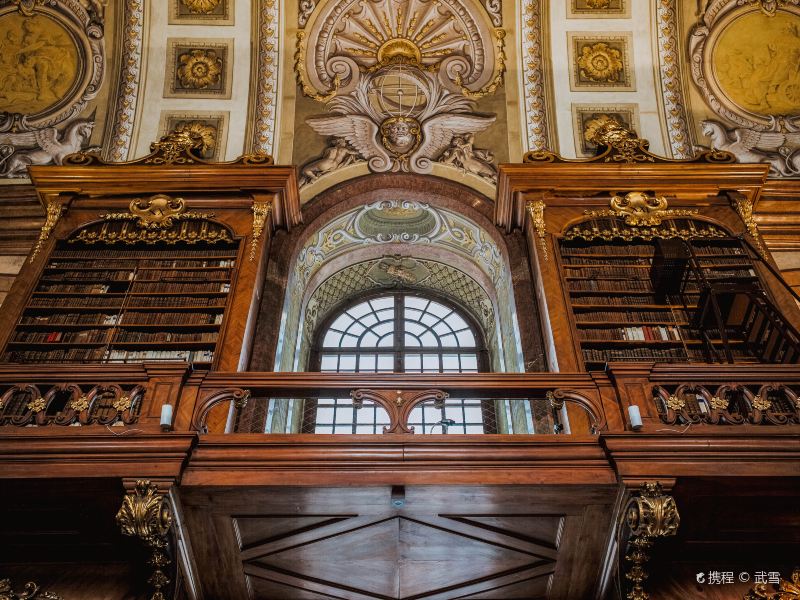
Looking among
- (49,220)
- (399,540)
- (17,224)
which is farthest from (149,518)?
(17,224)

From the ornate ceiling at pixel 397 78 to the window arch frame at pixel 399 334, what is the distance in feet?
5.02

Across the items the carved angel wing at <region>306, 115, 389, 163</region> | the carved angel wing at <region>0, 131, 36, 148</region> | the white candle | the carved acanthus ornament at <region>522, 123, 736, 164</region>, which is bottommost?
the white candle

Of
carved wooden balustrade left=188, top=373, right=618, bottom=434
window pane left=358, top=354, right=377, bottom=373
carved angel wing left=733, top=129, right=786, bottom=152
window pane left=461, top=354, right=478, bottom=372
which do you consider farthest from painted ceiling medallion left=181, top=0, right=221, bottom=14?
carved angel wing left=733, top=129, right=786, bottom=152

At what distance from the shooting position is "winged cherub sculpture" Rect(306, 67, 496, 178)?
8344 millimetres

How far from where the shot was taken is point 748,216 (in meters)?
7.00

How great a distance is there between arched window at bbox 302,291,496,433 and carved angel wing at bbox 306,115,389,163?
1714mm

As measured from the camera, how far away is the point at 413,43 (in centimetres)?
858

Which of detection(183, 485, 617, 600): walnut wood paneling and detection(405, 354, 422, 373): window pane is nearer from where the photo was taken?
detection(183, 485, 617, 600): walnut wood paneling

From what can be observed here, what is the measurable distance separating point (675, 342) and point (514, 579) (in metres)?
2.20

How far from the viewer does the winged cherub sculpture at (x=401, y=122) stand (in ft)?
27.4

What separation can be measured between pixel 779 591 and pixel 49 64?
26.4ft

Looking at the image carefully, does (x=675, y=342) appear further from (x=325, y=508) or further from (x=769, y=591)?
(x=325, y=508)

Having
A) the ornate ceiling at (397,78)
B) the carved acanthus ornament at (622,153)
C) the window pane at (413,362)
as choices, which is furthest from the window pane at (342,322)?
the carved acanthus ornament at (622,153)

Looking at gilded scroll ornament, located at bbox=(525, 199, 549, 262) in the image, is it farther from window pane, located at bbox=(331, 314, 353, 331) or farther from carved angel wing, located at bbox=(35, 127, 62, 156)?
carved angel wing, located at bbox=(35, 127, 62, 156)
